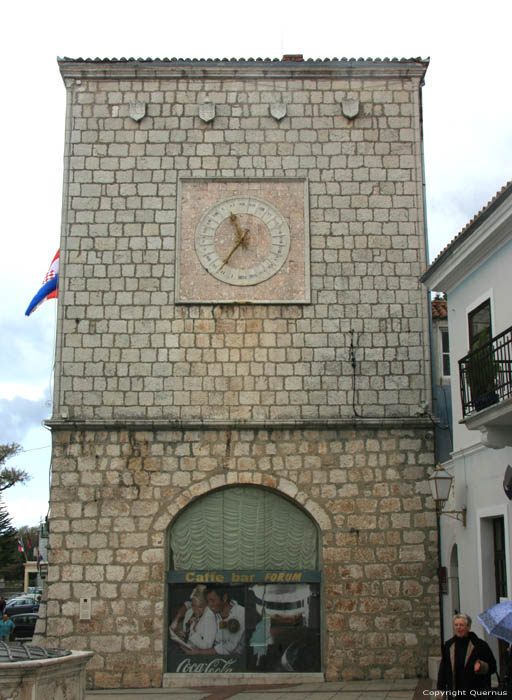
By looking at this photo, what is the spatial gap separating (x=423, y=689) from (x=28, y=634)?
A: 59.6ft

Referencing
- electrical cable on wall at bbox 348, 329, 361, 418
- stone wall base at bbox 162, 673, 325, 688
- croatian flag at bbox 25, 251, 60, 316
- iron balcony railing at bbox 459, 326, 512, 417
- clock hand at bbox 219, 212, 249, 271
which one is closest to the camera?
iron balcony railing at bbox 459, 326, 512, 417

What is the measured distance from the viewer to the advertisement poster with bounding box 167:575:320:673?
14.4 m

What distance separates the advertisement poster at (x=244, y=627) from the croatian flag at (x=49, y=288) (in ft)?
19.1

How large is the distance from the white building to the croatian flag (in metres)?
6.86

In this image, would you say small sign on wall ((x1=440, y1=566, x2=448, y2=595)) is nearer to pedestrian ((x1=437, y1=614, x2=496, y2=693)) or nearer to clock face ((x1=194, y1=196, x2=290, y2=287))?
clock face ((x1=194, y1=196, x2=290, y2=287))

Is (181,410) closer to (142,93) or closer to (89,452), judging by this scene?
(89,452)

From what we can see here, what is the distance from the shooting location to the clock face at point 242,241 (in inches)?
613

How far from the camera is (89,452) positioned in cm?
1499

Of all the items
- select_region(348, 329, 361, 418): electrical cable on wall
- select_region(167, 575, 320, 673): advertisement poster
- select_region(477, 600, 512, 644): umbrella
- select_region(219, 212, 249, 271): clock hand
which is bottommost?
select_region(167, 575, 320, 673): advertisement poster

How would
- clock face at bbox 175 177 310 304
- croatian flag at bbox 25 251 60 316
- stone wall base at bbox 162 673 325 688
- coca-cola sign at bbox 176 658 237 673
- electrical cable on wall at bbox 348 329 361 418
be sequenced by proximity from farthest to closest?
1. croatian flag at bbox 25 251 60 316
2. clock face at bbox 175 177 310 304
3. electrical cable on wall at bbox 348 329 361 418
4. coca-cola sign at bbox 176 658 237 673
5. stone wall base at bbox 162 673 325 688

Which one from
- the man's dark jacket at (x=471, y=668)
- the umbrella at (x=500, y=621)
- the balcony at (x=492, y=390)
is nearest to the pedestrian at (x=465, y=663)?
the man's dark jacket at (x=471, y=668)

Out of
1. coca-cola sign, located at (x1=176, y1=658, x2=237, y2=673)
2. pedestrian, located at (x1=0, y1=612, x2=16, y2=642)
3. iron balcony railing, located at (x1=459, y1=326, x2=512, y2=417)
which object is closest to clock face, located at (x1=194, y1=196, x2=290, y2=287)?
iron balcony railing, located at (x1=459, y1=326, x2=512, y2=417)

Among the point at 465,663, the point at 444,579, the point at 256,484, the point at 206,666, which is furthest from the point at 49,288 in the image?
the point at 465,663

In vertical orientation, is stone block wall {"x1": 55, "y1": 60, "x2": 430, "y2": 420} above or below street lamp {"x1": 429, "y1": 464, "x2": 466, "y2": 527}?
above
